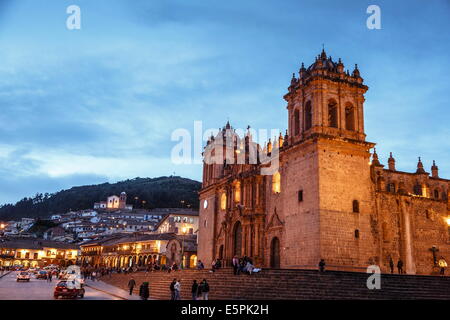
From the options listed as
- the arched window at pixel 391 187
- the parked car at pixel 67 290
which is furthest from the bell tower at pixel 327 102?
the parked car at pixel 67 290

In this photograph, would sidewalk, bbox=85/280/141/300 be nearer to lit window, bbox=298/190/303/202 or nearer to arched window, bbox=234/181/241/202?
lit window, bbox=298/190/303/202

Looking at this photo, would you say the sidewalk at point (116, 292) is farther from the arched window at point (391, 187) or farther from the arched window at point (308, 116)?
the arched window at point (391, 187)

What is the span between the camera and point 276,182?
36844 mm

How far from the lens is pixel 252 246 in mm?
38312

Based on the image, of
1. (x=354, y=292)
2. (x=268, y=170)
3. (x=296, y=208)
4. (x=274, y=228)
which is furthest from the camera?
(x=268, y=170)

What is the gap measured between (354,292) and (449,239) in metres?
20.9

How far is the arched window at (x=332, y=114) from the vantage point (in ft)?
110

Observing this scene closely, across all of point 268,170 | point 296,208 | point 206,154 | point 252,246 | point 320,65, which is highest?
point 320,65

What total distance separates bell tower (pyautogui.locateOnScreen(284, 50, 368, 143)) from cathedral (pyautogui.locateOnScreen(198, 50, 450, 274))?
76 mm

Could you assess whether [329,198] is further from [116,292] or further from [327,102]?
[116,292]

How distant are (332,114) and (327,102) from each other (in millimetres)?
Result: 1561

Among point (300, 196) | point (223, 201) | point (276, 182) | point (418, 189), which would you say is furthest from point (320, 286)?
point (223, 201)
